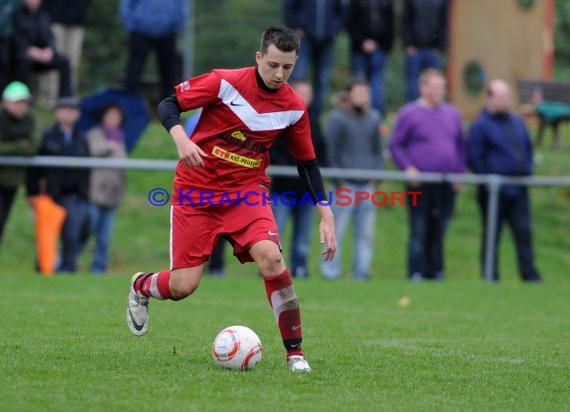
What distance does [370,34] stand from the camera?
16.2 m

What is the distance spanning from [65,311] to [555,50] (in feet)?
55.0

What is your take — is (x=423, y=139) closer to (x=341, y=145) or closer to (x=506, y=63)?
(x=341, y=145)

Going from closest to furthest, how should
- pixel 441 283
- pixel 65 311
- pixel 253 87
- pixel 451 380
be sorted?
→ pixel 451 380 → pixel 253 87 → pixel 65 311 → pixel 441 283

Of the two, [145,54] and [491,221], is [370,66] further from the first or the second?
[491,221]

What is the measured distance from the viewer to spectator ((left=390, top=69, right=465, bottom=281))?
1380 centimetres

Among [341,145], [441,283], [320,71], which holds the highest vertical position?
[320,71]

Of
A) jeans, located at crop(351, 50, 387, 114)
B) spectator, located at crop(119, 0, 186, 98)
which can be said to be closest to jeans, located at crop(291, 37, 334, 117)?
jeans, located at crop(351, 50, 387, 114)

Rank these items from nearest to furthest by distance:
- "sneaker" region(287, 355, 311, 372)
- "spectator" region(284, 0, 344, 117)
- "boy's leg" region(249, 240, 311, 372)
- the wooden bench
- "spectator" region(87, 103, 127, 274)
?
1. "sneaker" region(287, 355, 311, 372)
2. "boy's leg" region(249, 240, 311, 372)
3. "spectator" region(87, 103, 127, 274)
4. "spectator" region(284, 0, 344, 117)
5. the wooden bench

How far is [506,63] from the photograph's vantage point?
20.3 meters

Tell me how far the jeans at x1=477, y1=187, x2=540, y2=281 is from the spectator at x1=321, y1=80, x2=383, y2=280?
1517 mm

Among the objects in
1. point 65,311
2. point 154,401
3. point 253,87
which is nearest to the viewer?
point 154,401

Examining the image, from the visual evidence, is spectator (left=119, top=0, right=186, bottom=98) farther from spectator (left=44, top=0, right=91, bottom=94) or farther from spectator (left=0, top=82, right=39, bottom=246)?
spectator (left=0, top=82, right=39, bottom=246)

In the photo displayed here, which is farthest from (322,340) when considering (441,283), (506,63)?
(506,63)

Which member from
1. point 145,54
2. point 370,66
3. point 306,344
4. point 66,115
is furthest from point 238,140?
point 370,66
